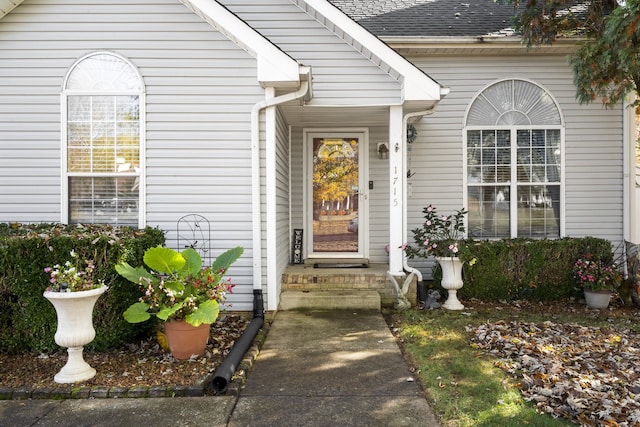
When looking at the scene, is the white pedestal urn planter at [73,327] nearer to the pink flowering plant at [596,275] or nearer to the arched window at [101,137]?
the arched window at [101,137]

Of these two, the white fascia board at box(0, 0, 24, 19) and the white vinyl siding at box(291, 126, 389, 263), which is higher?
the white fascia board at box(0, 0, 24, 19)

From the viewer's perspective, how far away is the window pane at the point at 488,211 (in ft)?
23.5

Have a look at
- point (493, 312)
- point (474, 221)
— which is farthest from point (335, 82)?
point (493, 312)

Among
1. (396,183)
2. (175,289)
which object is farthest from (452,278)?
(175,289)

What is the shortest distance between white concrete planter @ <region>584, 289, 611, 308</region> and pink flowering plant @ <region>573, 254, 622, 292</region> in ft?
0.18

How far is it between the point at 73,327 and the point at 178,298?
2.71 ft

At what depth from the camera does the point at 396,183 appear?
5945mm

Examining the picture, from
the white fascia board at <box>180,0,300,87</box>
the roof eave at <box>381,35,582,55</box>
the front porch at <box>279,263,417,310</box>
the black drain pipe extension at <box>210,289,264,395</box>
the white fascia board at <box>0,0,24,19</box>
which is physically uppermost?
the roof eave at <box>381,35,582,55</box>

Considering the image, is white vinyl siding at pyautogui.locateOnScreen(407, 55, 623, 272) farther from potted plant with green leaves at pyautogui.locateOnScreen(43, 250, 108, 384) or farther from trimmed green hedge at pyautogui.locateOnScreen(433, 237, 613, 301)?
potted plant with green leaves at pyautogui.locateOnScreen(43, 250, 108, 384)

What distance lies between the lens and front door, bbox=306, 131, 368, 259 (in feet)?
24.5

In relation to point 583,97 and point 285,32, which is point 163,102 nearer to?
point 285,32

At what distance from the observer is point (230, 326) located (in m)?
5.09

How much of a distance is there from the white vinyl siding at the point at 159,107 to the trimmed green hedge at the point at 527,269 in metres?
3.34

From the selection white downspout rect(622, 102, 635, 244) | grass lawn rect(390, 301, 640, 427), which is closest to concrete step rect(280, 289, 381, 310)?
grass lawn rect(390, 301, 640, 427)
